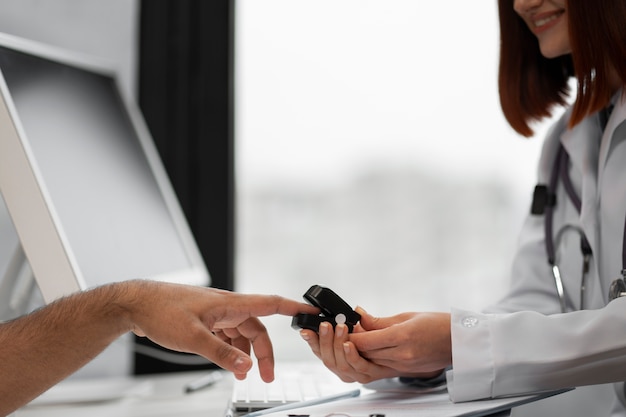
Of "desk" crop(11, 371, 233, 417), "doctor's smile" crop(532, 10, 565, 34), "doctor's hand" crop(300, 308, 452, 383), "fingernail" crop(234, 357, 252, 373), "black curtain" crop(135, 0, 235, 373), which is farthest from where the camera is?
"black curtain" crop(135, 0, 235, 373)

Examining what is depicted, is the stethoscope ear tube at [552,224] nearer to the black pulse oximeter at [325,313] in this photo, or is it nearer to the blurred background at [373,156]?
the black pulse oximeter at [325,313]

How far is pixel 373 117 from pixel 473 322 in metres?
1.03

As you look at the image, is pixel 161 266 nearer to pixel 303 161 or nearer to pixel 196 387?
pixel 196 387

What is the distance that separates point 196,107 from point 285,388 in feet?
3.04

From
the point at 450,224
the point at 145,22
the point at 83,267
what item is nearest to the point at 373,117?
the point at 450,224

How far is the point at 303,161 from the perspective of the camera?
6.11 feet

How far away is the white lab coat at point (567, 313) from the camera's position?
87 centimetres

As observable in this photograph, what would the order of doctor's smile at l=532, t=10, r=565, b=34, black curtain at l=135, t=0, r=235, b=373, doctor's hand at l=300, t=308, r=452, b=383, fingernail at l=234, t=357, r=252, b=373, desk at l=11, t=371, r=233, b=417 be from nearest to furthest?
fingernail at l=234, t=357, r=252, b=373
doctor's hand at l=300, t=308, r=452, b=383
desk at l=11, t=371, r=233, b=417
doctor's smile at l=532, t=10, r=565, b=34
black curtain at l=135, t=0, r=235, b=373

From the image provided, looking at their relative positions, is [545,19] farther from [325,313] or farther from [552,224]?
[325,313]

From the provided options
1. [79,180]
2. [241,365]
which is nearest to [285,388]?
[241,365]

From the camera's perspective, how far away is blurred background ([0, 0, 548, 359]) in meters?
1.86

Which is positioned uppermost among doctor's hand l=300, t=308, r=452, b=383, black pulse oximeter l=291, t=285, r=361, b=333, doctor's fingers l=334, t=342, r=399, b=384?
black pulse oximeter l=291, t=285, r=361, b=333

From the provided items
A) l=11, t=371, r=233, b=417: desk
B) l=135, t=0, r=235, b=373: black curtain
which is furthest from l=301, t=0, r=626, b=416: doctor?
l=135, t=0, r=235, b=373: black curtain

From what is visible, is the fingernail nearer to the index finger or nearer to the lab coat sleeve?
the index finger
